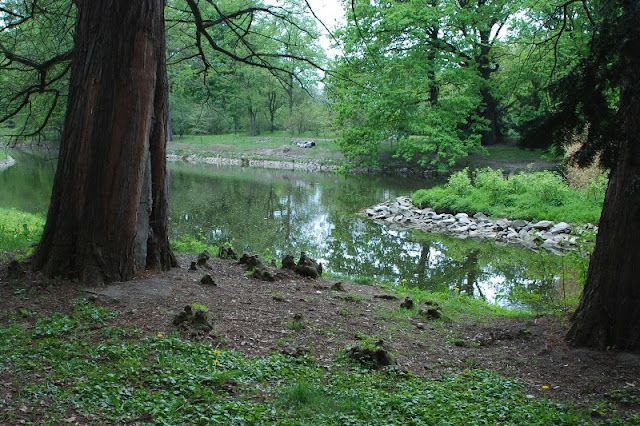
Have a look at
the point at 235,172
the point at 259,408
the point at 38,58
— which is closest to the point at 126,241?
the point at 259,408

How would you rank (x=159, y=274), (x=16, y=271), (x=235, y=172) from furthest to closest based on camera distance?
(x=235, y=172) < (x=159, y=274) < (x=16, y=271)

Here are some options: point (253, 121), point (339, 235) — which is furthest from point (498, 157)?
point (253, 121)

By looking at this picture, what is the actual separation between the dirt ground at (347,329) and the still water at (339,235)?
135cm

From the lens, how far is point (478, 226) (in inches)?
650

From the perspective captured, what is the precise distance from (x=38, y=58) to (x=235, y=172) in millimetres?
24558

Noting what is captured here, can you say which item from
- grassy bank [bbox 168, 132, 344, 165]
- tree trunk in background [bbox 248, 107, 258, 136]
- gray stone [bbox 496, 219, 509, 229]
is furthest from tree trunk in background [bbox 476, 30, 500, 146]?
tree trunk in background [bbox 248, 107, 258, 136]

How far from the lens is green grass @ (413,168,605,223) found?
15.6 m

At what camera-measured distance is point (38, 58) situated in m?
9.73

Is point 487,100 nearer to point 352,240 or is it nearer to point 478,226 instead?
point 478,226

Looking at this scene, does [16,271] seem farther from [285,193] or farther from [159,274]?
[285,193]

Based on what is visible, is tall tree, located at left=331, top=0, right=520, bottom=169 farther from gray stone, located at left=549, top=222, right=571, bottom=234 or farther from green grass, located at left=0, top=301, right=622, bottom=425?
green grass, located at left=0, top=301, right=622, bottom=425

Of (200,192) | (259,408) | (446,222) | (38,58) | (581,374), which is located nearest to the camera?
(259,408)

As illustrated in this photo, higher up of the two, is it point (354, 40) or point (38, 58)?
point (354, 40)

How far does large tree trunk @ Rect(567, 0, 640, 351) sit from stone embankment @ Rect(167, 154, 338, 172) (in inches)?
1218
